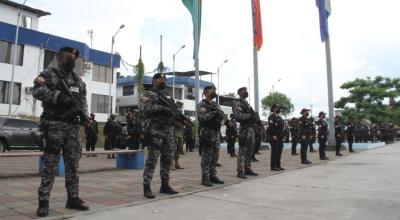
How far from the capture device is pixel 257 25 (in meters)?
17.7

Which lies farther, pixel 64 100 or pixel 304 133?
pixel 304 133

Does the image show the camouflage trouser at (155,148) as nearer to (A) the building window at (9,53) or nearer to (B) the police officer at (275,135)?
(B) the police officer at (275,135)

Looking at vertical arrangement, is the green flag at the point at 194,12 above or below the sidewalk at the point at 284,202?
above

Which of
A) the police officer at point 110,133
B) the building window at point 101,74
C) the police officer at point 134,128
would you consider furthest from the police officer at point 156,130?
the building window at point 101,74

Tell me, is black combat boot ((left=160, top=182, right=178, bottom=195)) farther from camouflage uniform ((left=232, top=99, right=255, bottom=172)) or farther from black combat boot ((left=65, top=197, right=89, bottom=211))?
camouflage uniform ((left=232, top=99, right=255, bottom=172))

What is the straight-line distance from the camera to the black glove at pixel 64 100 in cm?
499

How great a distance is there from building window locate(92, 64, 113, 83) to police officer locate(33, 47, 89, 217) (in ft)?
112

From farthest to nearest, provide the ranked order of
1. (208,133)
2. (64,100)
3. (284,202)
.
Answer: (208,133) < (284,202) < (64,100)

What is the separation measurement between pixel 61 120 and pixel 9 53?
→ 95.9 feet

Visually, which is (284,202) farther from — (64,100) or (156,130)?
(64,100)

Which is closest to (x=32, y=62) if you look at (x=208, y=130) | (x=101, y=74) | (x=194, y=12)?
(x=101, y=74)

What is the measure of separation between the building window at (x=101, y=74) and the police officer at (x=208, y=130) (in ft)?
106

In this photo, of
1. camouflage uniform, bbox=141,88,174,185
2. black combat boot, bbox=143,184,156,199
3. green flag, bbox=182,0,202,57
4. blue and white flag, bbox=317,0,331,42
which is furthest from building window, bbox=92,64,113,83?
black combat boot, bbox=143,184,156,199

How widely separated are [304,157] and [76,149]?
9.32 metres
